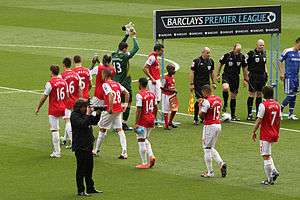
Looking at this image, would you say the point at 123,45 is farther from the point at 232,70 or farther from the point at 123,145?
the point at 123,145

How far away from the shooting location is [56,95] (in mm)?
25750

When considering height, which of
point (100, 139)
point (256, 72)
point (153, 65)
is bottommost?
point (100, 139)

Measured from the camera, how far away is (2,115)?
31078 mm

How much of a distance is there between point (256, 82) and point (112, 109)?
695cm

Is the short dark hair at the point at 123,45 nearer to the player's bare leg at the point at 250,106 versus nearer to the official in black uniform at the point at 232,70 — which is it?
the official in black uniform at the point at 232,70

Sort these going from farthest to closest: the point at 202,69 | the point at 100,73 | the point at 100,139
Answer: the point at 202,69, the point at 100,73, the point at 100,139

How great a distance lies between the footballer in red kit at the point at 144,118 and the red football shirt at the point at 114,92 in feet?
3.35

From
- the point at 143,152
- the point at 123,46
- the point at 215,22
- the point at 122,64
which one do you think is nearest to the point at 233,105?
the point at 215,22

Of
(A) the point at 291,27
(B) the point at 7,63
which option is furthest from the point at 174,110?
(A) the point at 291,27

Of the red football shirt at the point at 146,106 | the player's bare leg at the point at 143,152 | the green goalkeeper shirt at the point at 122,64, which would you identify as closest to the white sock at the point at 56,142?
the player's bare leg at the point at 143,152

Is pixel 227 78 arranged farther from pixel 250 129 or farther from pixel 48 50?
pixel 48 50

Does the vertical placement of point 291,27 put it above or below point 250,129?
above

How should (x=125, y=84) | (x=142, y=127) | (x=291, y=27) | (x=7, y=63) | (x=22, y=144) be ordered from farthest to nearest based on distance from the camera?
1. (x=291, y=27)
2. (x=7, y=63)
3. (x=125, y=84)
4. (x=22, y=144)
5. (x=142, y=127)

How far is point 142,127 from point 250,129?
5.90 m
